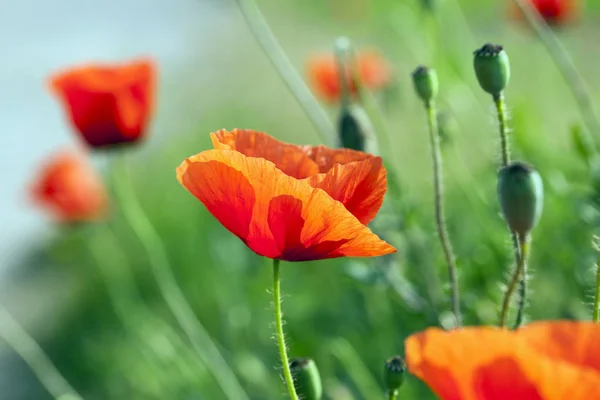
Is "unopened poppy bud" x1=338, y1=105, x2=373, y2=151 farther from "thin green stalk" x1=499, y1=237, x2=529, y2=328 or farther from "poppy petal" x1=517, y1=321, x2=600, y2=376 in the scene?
"poppy petal" x1=517, y1=321, x2=600, y2=376

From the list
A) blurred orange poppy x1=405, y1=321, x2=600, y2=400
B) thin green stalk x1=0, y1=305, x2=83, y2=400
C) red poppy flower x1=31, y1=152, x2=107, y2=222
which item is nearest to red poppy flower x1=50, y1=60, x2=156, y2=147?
thin green stalk x1=0, y1=305, x2=83, y2=400

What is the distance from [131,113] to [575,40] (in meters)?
2.51

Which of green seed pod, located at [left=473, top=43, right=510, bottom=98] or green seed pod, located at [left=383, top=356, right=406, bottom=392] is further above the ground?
green seed pod, located at [left=473, top=43, right=510, bottom=98]

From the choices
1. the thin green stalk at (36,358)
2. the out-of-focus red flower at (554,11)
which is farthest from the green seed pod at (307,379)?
the out-of-focus red flower at (554,11)

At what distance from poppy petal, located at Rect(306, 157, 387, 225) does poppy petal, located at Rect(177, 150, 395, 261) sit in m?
0.02

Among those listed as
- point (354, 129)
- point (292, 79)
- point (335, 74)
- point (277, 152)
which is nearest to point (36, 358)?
point (335, 74)

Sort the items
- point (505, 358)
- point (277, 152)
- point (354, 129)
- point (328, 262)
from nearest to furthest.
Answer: point (505, 358) < point (277, 152) < point (354, 129) < point (328, 262)

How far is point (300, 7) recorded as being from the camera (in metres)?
5.26

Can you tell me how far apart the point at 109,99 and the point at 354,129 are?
0.43 m

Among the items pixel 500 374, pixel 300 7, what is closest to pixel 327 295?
pixel 500 374

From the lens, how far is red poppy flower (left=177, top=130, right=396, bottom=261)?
60cm

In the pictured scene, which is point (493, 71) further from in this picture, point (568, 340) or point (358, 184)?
point (568, 340)

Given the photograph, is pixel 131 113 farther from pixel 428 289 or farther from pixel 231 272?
pixel 231 272

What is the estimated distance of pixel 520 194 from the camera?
58cm
